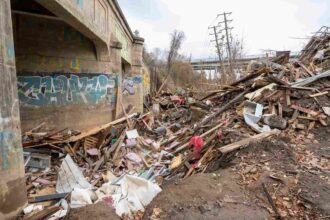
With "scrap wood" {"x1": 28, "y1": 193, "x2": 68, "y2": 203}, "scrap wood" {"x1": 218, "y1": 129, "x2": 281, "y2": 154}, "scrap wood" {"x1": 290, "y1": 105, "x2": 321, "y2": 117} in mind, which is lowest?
"scrap wood" {"x1": 28, "y1": 193, "x2": 68, "y2": 203}

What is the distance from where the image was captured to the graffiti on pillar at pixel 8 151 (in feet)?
13.4

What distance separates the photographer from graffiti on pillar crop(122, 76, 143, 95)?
1482 cm

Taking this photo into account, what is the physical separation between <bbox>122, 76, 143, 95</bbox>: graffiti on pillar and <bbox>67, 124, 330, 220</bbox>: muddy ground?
9522 millimetres

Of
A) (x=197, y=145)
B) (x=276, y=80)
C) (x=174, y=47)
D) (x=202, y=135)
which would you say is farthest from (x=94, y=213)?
(x=174, y=47)

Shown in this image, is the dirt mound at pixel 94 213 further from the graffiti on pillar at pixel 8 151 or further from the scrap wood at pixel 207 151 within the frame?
the scrap wood at pixel 207 151

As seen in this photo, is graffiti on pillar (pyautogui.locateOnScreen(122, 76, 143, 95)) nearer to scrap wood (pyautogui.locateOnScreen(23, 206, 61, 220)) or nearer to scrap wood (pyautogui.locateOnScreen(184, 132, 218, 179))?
scrap wood (pyautogui.locateOnScreen(184, 132, 218, 179))

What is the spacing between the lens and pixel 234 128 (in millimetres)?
7742

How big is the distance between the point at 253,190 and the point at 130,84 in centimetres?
1111

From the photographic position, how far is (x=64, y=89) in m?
9.49

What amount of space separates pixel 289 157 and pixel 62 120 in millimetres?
6928

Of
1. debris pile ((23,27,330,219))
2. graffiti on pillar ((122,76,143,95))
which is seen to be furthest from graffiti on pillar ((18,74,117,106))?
graffiti on pillar ((122,76,143,95))

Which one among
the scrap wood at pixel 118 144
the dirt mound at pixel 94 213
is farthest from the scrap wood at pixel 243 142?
the scrap wood at pixel 118 144

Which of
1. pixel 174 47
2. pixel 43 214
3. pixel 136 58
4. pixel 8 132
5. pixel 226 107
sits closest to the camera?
pixel 8 132

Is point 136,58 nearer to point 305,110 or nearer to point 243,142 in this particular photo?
point 305,110
